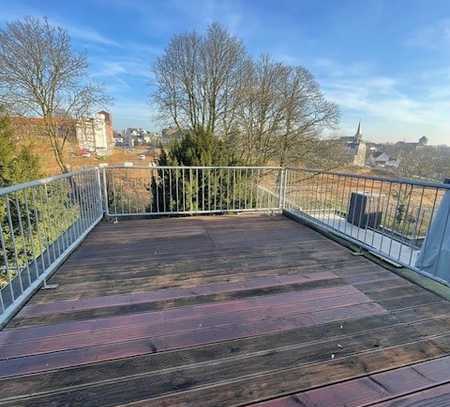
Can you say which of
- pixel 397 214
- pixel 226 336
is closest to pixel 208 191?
pixel 397 214

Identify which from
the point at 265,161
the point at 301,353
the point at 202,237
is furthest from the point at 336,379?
the point at 265,161

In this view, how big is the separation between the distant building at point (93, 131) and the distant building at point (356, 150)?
10684 mm

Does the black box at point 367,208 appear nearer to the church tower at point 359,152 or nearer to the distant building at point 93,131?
the church tower at point 359,152

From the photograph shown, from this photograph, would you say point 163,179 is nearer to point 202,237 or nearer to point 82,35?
point 202,237

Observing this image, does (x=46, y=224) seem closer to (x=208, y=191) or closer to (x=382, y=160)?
(x=208, y=191)

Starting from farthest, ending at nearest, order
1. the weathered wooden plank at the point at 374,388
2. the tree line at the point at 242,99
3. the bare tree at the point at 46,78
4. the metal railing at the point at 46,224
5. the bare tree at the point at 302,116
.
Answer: the bare tree at the point at 302,116 < the tree line at the point at 242,99 < the bare tree at the point at 46,78 < the metal railing at the point at 46,224 < the weathered wooden plank at the point at 374,388

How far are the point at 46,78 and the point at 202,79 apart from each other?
5749mm

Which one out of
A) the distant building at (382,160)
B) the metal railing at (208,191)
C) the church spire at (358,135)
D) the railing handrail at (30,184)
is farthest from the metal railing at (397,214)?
the church spire at (358,135)

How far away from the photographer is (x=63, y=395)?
1.18m

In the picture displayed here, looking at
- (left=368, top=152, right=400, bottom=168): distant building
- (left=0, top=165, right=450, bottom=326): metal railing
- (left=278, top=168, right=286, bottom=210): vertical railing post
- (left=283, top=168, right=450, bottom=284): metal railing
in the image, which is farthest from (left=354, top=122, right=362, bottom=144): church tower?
(left=278, top=168, right=286, bottom=210): vertical railing post

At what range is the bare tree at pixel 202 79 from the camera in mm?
9430

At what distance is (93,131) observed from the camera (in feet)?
37.9

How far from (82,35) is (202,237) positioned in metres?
9.37

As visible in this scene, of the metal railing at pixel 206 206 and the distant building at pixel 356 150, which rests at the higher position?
the distant building at pixel 356 150
